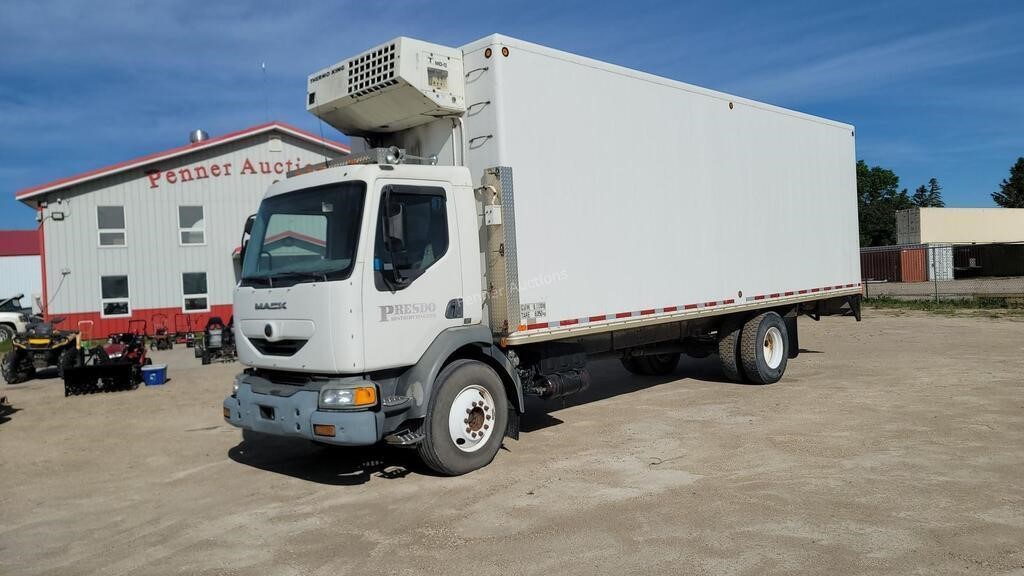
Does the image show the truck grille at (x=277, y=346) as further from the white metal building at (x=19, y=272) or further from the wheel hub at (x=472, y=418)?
the white metal building at (x=19, y=272)

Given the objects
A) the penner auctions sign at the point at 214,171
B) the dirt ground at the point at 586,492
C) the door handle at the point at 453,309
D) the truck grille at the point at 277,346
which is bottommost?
the dirt ground at the point at 586,492

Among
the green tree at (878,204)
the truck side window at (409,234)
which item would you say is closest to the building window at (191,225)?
the truck side window at (409,234)

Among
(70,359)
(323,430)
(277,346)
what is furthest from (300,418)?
(70,359)

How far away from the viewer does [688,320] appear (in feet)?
31.9

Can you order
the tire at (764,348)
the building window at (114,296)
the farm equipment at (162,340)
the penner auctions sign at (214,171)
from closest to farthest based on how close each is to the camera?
the tire at (764,348), the farm equipment at (162,340), the building window at (114,296), the penner auctions sign at (214,171)

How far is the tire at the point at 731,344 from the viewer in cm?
1077

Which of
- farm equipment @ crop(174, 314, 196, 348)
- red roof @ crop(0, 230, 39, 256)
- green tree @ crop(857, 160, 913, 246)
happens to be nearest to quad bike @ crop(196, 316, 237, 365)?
farm equipment @ crop(174, 314, 196, 348)

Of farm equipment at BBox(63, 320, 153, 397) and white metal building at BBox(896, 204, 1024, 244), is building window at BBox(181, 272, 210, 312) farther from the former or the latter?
white metal building at BBox(896, 204, 1024, 244)

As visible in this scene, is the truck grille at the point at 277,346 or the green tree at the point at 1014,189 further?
the green tree at the point at 1014,189

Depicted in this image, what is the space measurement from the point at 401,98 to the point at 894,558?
5381 millimetres

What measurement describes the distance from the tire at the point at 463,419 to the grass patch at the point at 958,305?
62.5 feet

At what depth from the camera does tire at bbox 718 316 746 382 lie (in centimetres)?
1077

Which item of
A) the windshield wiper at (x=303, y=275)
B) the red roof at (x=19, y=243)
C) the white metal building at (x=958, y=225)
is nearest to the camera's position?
the windshield wiper at (x=303, y=275)

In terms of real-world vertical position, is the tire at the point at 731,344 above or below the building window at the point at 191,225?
below
